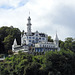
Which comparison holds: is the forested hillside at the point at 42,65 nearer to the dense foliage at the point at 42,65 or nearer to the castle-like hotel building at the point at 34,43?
the dense foliage at the point at 42,65

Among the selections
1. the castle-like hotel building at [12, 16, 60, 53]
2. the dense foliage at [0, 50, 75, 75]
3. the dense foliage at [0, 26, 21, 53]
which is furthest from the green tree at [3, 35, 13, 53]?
the dense foliage at [0, 50, 75, 75]

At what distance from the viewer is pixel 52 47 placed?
64.2m

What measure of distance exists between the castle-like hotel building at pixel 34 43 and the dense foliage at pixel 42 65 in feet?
58.3

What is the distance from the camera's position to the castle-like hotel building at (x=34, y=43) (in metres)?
60.4

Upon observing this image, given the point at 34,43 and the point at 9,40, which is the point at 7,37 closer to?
the point at 9,40

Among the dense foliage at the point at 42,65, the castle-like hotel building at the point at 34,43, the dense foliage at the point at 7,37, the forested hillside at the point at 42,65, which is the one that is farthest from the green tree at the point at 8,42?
the dense foliage at the point at 42,65

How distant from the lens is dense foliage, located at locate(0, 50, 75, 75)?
3709cm

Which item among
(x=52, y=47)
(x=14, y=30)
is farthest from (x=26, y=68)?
(x=14, y=30)

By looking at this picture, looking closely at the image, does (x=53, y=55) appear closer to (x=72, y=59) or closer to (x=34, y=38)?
(x=72, y=59)

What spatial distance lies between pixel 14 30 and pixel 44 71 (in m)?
33.7

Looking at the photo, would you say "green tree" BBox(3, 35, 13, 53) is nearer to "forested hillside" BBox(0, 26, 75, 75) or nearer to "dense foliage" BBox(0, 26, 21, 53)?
"dense foliage" BBox(0, 26, 21, 53)

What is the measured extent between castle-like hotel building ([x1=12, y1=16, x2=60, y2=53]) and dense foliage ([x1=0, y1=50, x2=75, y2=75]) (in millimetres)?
17767

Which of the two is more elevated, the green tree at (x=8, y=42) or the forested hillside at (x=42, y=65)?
the green tree at (x=8, y=42)

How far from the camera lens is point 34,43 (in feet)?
217
